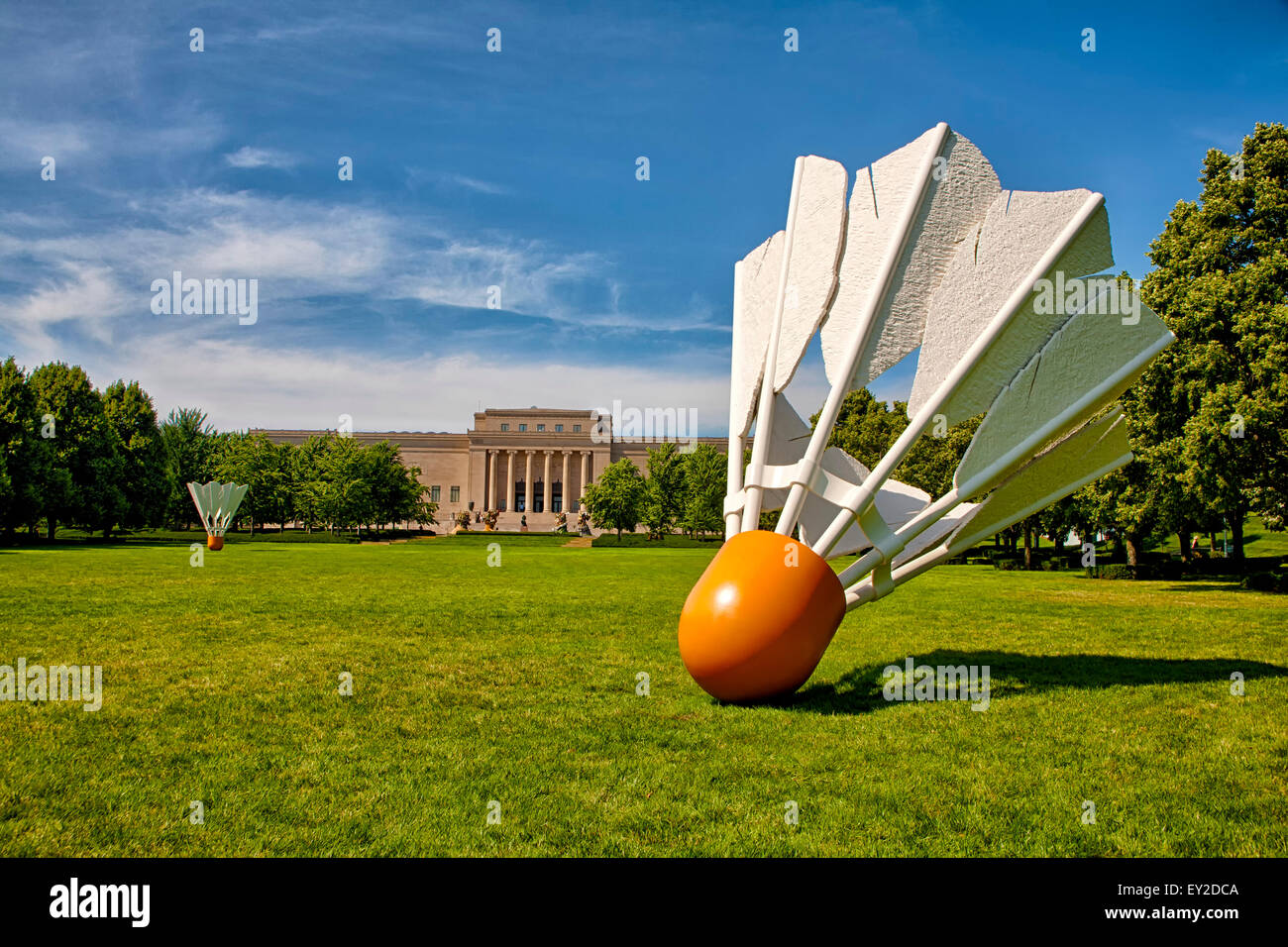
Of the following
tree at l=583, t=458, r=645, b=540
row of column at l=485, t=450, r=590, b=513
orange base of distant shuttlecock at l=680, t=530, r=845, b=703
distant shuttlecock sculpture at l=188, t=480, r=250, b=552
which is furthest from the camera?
row of column at l=485, t=450, r=590, b=513

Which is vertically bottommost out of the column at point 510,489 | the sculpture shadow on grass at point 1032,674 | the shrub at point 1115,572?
the shrub at point 1115,572

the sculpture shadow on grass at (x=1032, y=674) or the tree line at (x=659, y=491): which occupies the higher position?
the tree line at (x=659, y=491)

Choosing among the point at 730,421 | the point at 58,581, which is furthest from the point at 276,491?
the point at 730,421

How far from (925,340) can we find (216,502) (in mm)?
32192

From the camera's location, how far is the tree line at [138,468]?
33.4 metres

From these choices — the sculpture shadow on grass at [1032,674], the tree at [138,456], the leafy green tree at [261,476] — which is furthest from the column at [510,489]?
the sculpture shadow on grass at [1032,674]

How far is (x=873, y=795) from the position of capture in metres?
3.93

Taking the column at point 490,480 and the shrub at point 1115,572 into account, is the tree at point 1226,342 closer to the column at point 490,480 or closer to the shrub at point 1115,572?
the shrub at point 1115,572

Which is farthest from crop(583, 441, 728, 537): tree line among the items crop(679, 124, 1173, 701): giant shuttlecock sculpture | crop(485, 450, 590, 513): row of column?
crop(679, 124, 1173, 701): giant shuttlecock sculpture

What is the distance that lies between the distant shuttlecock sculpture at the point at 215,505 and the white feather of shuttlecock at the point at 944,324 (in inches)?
1131

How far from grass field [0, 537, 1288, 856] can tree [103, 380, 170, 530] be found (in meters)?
37.3

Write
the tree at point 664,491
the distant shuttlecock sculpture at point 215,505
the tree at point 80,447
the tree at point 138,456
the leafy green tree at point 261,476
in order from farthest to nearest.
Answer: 1. the tree at point 664,491
2. the leafy green tree at point 261,476
3. the tree at point 138,456
4. the tree at point 80,447
5. the distant shuttlecock sculpture at point 215,505

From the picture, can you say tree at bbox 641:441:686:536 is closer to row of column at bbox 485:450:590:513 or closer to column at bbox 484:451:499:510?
row of column at bbox 485:450:590:513

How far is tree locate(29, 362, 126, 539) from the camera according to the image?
37219mm
